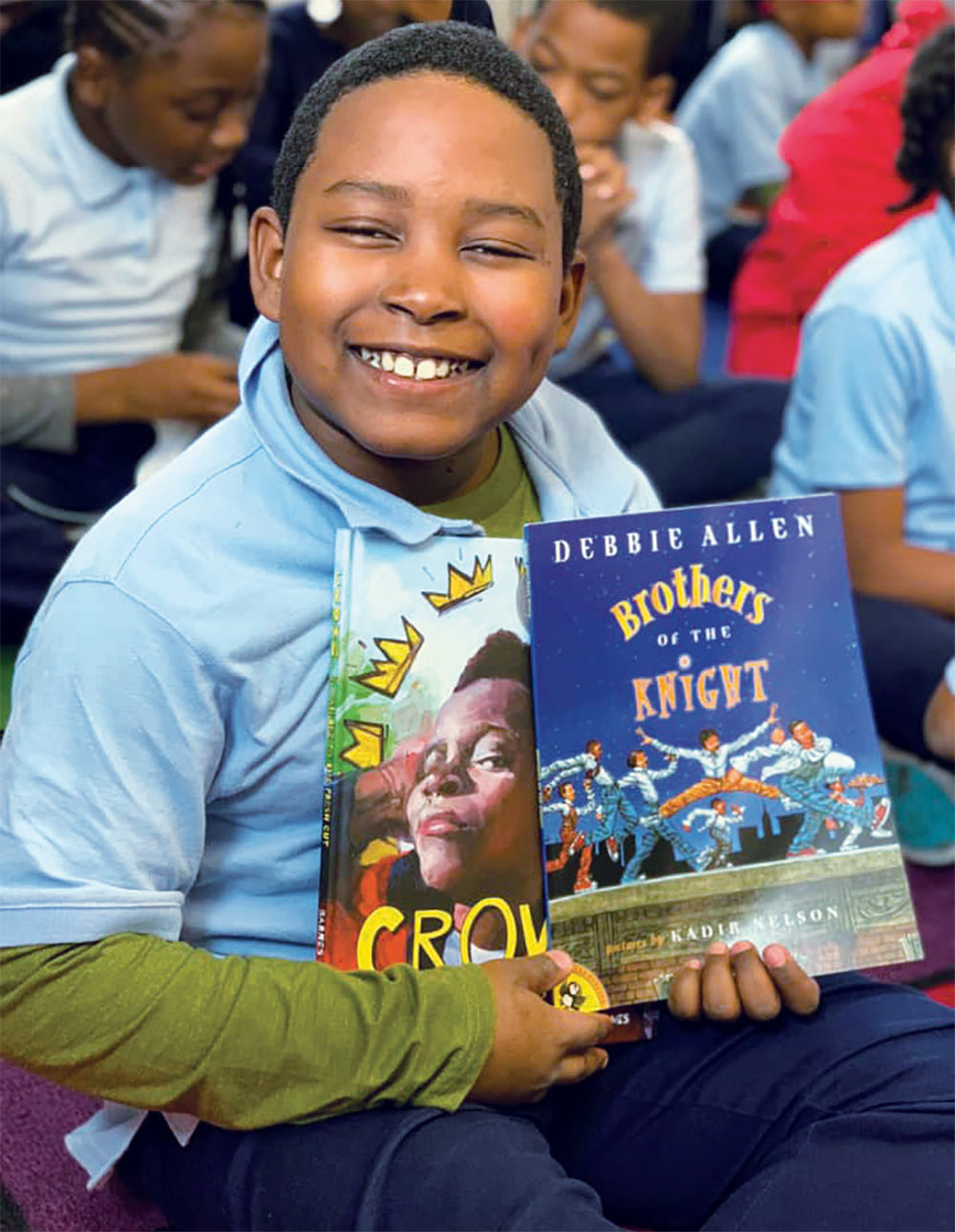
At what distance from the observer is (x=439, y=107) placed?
0.77 m

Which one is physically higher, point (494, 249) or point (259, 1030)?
point (494, 249)

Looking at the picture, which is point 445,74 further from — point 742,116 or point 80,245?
point 742,116

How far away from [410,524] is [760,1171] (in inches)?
14.9

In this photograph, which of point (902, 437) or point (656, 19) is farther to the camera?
point (656, 19)

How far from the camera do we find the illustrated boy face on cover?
819 mm

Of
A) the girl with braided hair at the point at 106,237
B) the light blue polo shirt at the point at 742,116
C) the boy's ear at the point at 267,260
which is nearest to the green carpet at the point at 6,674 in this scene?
the girl with braided hair at the point at 106,237

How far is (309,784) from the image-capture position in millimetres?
829

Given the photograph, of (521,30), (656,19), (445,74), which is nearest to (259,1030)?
(445,74)

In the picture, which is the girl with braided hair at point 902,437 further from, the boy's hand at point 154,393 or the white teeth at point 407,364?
the white teeth at point 407,364

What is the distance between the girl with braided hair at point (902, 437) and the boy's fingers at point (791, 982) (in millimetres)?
Result: 552

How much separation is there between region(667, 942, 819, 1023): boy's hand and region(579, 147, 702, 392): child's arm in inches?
41.0

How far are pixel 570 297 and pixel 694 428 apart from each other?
987 mm

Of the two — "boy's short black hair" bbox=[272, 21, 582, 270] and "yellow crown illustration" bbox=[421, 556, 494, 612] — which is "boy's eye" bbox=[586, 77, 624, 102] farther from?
"yellow crown illustration" bbox=[421, 556, 494, 612]

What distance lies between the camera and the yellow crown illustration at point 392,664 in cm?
80
